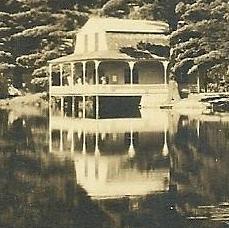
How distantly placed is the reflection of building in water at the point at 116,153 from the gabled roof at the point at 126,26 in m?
19.4

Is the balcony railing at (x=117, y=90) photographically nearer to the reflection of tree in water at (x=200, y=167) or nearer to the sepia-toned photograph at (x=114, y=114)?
the sepia-toned photograph at (x=114, y=114)

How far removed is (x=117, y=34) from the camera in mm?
58906

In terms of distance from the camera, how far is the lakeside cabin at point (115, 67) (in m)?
54.0

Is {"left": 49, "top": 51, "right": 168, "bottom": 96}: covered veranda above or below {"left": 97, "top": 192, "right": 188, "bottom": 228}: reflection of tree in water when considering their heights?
above

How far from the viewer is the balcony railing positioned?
52.7 meters

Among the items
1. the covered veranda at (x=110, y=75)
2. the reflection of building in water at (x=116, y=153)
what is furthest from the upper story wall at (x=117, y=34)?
the reflection of building in water at (x=116, y=153)

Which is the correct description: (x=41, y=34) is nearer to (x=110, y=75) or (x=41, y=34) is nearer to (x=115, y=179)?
(x=110, y=75)

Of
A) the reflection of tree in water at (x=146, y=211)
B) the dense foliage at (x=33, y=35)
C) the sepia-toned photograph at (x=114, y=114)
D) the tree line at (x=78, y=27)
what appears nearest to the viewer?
the reflection of tree in water at (x=146, y=211)

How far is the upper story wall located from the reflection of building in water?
18.4 meters

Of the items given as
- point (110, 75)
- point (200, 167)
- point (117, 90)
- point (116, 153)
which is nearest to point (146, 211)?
point (200, 167)

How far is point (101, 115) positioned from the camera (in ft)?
159

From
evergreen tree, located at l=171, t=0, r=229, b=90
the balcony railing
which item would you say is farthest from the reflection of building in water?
evergreen tree, located at l=171, t=0, r=229, b=90

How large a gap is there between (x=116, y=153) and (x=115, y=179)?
6.32 meters

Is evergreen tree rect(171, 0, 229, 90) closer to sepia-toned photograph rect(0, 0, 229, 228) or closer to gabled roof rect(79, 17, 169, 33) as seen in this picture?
sepia-toned photograph rect(0, 0, 229, 228)
